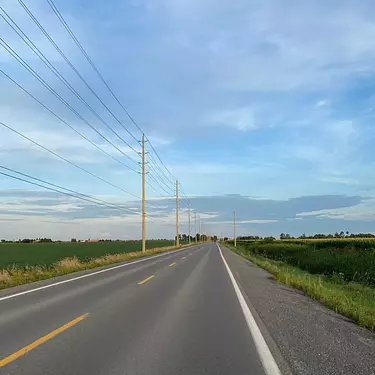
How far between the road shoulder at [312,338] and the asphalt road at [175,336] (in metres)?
0.01

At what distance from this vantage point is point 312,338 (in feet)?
25.0

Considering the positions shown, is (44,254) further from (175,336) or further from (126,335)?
(175,336)

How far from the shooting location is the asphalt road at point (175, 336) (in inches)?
231

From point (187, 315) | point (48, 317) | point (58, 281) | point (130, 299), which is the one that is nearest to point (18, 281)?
point (58, 281)

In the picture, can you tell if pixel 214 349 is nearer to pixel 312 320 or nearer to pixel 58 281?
pixel 312 320

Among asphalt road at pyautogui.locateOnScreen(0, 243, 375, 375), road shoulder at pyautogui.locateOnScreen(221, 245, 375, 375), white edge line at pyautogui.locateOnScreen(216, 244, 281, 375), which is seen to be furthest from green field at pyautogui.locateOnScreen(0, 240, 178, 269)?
white edge line at pyautogui.locateOnScreen(216, 244, 281, 375)

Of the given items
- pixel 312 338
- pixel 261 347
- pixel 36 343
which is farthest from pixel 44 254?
pixel 261 347

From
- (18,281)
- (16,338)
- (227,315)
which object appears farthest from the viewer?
(18,281)

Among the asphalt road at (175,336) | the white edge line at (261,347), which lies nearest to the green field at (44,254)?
the asphalt road at (175,336)

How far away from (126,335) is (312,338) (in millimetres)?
3323

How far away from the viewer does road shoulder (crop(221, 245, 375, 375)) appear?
592 centimetres

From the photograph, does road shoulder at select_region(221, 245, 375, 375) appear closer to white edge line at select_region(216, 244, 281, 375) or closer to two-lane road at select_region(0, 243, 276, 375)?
white edge line at select_region(216, 244, 281, 375)

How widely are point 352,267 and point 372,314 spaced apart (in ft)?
65.1

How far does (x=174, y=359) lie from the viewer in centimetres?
621
